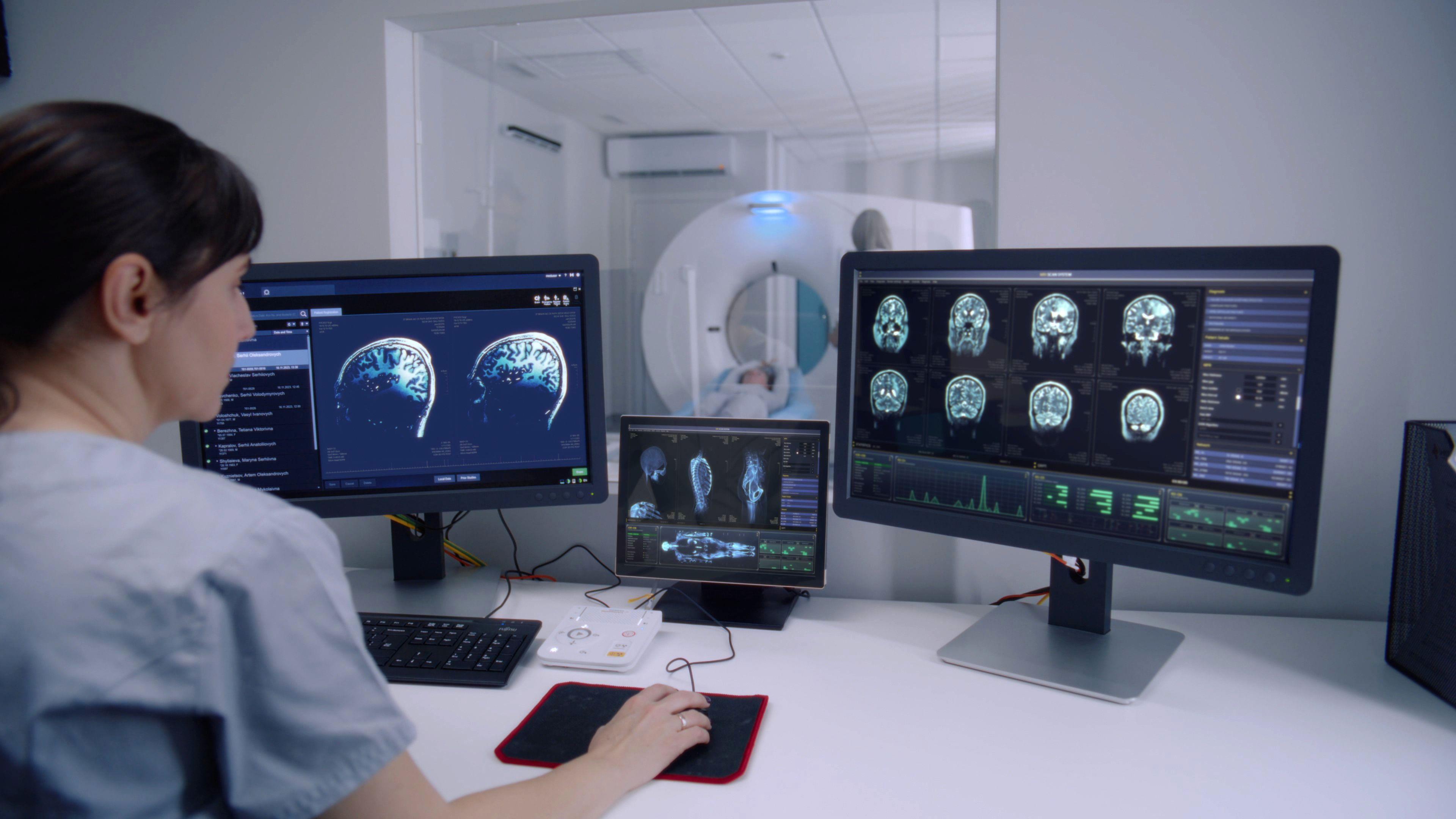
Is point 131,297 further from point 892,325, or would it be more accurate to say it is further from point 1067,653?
point 1067,653

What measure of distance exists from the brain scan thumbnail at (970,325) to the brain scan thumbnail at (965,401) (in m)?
0.04

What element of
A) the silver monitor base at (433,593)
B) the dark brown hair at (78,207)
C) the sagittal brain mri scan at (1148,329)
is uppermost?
the dark brown hair at (78,207)

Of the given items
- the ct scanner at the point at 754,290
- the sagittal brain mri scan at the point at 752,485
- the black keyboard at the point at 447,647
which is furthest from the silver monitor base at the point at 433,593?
the ct scanner at the point at 754,290

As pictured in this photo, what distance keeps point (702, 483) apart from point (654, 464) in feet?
0.28

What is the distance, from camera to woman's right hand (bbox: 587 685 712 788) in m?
0.81

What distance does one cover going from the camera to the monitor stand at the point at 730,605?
1229mm

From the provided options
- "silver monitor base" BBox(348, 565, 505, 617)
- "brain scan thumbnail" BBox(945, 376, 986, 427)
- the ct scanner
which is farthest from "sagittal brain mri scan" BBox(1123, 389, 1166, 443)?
the ct scanner

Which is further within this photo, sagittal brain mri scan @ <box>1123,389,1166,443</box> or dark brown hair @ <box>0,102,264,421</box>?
sagittal brain mri scan @ <box>1123,389,1166,443</box>

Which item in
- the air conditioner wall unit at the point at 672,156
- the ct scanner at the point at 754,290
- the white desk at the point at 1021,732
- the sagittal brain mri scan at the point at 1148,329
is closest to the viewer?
the white desk at the point at 1021,732

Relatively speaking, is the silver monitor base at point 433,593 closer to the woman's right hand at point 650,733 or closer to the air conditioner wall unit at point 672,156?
the woman's right hand at point 650,733

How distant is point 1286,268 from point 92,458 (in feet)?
3.62

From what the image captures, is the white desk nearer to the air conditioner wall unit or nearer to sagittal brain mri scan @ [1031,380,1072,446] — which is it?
sagittal brain mri scan @ [1031,380,1072,446]

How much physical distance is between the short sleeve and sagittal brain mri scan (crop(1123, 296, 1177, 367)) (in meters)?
0.88

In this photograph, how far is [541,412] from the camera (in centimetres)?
127
